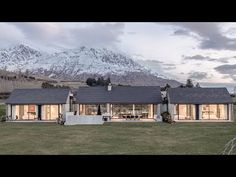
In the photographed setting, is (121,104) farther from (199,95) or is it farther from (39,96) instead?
(39,96)

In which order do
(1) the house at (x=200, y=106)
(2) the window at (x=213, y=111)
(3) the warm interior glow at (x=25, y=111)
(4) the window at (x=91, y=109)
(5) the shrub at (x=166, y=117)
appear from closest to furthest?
(5) the shrub at (x=166, y=117) < (1) the house at (x=200, y=106) < (2) the window at (x=213, y=111) < (3) the warm interior glow at (x=25, y=111) < (4) the window at (x=91, y=109)

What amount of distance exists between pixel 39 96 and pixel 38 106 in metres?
1.24

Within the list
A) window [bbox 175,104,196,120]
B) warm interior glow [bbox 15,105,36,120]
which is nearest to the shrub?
window [bbox 175,104,196,120]

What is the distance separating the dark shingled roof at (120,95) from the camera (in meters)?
36.1

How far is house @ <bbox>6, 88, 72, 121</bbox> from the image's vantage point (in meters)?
35.4

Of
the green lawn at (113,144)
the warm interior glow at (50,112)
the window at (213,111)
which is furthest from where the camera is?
the warm interior glow at (50,112)

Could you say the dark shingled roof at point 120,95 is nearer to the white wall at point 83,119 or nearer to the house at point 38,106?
the house at point 38,106

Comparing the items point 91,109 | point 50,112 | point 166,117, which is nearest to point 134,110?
point 166,117

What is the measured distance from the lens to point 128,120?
3378 cm

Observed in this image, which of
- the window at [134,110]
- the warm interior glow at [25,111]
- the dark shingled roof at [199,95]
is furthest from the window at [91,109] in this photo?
the dark shingled roof at [199,95]
